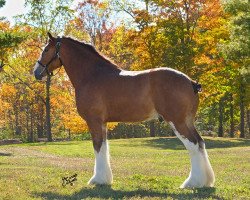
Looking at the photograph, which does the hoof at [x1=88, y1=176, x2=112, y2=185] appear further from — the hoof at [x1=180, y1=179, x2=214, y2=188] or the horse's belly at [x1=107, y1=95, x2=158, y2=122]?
the hoof at [x1=180, y1=179, x2=214, y2=188]

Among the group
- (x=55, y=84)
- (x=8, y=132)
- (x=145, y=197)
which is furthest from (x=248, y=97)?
(x=145, y=197)

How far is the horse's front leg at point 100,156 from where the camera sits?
10.6 meters

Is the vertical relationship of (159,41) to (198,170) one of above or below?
above

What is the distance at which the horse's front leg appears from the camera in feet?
34.8

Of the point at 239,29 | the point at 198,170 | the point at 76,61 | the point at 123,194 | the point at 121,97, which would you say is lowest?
the point at 123,194

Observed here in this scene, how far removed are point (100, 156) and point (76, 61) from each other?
2.50 meters

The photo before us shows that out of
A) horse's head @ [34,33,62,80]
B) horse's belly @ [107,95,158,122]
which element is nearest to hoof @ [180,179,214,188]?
horse's belly @ [107,95,158,122]

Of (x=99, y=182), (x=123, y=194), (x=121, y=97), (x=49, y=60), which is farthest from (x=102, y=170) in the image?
(x=49, y=60)

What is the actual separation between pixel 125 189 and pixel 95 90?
242cm

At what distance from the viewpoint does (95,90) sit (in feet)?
35.2

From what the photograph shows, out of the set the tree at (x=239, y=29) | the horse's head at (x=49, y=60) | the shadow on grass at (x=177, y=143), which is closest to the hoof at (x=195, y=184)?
the horse's head at (x=49, y=60)

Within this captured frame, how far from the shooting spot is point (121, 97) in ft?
34.4

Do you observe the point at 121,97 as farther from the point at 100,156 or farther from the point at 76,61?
the point at 76,61

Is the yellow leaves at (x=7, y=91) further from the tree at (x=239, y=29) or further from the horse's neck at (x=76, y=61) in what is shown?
the horse's neck at (x=76, y=61)
